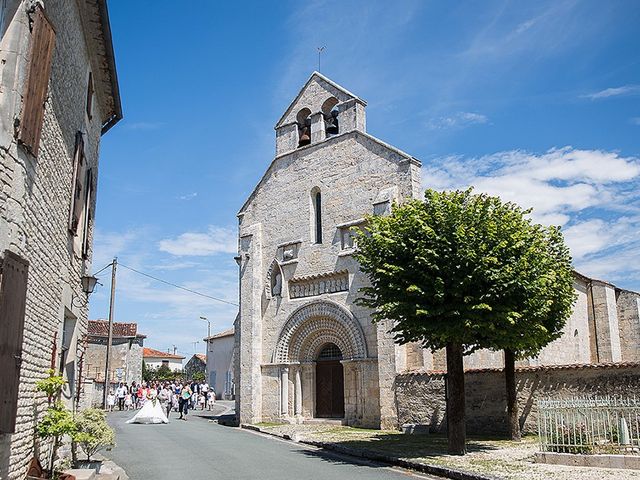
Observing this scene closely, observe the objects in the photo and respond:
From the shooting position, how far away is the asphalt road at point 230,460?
10.7 metres

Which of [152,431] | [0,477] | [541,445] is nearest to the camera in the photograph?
[0,477]

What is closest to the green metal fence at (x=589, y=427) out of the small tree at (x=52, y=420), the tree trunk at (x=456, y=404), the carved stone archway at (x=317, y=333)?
the tree trunk at (x=456, y=404)

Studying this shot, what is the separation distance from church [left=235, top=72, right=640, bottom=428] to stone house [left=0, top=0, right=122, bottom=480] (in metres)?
8.93

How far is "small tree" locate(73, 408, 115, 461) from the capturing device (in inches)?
399

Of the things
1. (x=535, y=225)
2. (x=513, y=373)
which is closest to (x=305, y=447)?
(x=513, y=373)

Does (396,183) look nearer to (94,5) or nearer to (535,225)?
(535,225)

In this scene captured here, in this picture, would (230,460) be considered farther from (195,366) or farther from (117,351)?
(195,366)

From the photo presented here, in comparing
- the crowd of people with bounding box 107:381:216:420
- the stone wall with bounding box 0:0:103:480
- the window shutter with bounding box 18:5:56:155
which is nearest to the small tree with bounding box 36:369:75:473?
the stone wall with bounding box 0:0:103:480

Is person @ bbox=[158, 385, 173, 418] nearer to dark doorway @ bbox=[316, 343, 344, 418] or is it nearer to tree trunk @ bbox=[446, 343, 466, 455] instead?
dark doorway @ bbox=[316, 343, 344, 418]

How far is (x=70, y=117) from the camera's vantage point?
35.1 feet

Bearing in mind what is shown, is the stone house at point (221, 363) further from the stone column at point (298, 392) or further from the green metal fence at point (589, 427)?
the green metal fence at point (589, 427)

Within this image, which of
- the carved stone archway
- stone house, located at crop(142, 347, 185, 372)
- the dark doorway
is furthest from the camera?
stone house, located at crop(142, 347, 185, 372)

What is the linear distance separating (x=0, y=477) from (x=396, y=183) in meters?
14.8

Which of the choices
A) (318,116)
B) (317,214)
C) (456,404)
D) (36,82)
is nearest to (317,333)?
(317,214)
